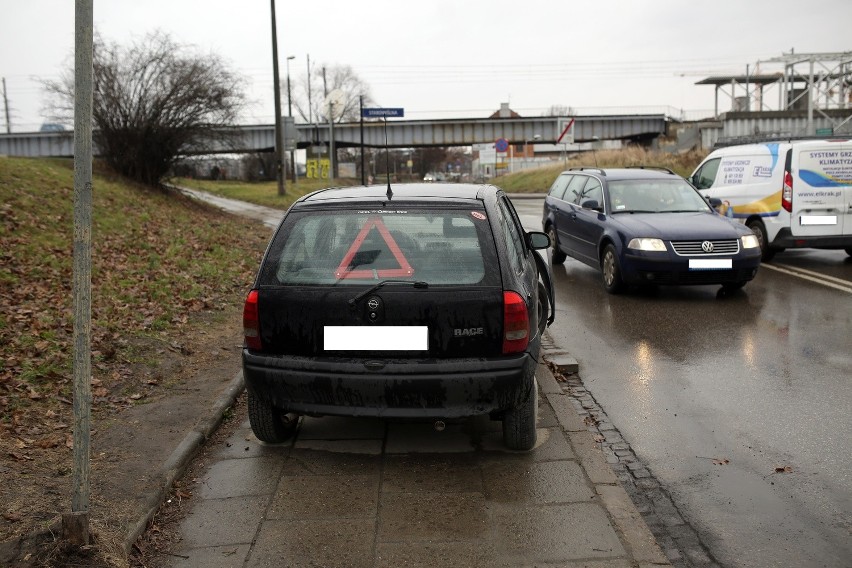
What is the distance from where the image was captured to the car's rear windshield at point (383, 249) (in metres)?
4.27

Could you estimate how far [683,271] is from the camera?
9328mm

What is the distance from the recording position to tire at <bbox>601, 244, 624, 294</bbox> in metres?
9.91

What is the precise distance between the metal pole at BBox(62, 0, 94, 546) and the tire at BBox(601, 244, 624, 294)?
24.7ft

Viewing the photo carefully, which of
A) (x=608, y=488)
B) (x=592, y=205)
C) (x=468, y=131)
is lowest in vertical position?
(x=608, y=488)

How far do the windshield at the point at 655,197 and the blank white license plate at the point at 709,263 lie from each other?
1.37 m

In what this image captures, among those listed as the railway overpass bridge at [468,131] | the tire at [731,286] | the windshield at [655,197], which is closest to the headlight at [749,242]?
the tire at [731,286]

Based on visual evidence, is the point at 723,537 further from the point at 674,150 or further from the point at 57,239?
the point at 674,150

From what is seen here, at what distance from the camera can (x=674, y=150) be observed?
59500 mm

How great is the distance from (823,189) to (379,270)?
380 inches

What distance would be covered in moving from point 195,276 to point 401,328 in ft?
23.4

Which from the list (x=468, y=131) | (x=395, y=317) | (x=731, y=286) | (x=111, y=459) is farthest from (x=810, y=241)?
(x=468, y=131)

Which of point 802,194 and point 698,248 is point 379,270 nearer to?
point 698,248

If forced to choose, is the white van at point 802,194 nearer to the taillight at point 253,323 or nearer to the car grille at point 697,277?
the car grille at point 697,277

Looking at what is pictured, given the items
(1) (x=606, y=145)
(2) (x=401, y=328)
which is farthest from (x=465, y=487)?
(1) (x=606, y=145)
